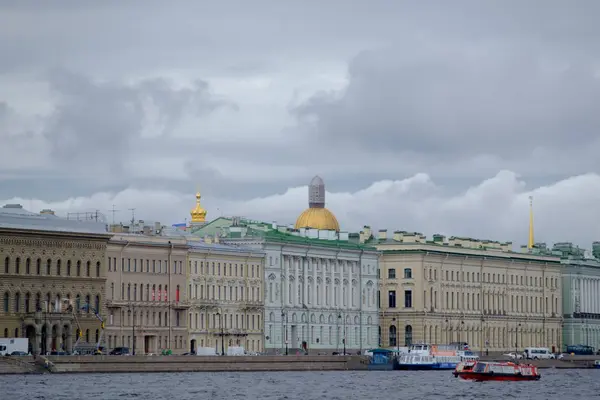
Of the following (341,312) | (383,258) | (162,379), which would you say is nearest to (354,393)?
(162,379)

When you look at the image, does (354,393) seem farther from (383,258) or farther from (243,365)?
(383,258)

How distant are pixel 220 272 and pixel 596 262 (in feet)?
202

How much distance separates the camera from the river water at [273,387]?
82375 mm

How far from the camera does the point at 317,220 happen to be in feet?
493

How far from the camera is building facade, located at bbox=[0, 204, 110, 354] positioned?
352ft

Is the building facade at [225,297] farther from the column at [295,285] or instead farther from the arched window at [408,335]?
the arched window at [408,335]

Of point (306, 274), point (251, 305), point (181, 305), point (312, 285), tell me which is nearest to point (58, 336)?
point (181, 305)

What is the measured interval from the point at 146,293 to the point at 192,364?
380 inches

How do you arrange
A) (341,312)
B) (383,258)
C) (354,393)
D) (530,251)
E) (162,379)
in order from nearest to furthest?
(354,393) < (162,379) < (341,312) < (383,258) < (530,251)

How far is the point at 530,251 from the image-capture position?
555 ft

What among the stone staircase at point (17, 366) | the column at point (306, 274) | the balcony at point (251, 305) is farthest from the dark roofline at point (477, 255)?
the stone staircase at point (17, 366)

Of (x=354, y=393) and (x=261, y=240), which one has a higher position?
(x=261, y=240)

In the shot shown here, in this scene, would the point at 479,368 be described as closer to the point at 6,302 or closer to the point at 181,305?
the point at 181,305

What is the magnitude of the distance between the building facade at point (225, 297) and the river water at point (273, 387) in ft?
33.2
